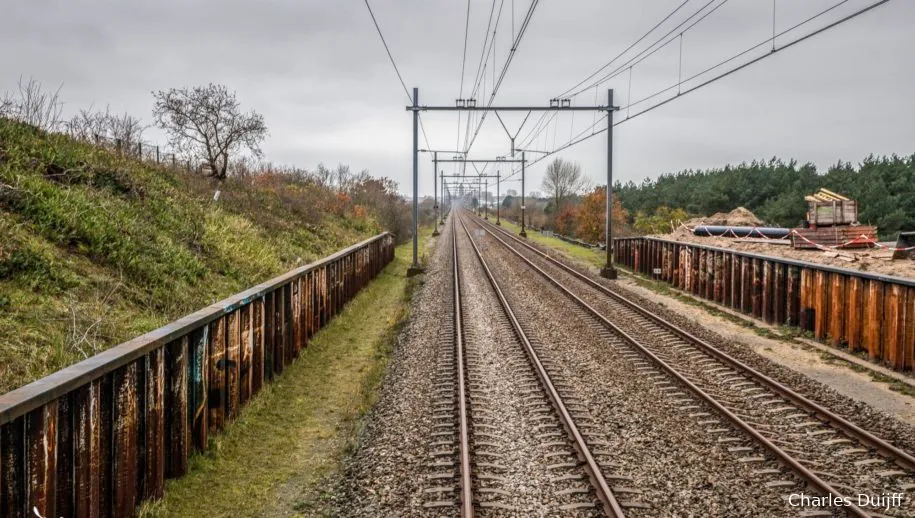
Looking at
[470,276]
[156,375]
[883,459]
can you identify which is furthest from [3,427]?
[470,276]

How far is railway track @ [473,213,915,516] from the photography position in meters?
5.61

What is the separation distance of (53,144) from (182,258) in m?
3.97

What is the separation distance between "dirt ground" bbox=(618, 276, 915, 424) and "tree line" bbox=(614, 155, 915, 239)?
3753 cm

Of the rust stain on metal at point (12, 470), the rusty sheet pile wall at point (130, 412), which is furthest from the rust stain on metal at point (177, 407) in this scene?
the rust stain on metal at point (12, 470)

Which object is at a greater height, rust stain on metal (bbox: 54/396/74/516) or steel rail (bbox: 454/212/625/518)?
rust stain on metal (bbox: 54/396/74/516)

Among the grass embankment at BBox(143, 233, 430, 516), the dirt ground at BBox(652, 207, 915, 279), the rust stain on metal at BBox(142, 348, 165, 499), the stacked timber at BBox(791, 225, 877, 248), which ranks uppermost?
the stacked timber at BBox(791, 225, 877, 248)

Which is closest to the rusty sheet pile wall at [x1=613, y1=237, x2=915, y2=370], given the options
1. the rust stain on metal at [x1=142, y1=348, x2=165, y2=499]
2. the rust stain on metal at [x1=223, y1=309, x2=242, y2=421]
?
the rust stain on metal at [x1=223, y1=309, x2=242, y2=421]

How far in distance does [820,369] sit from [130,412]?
1040cm

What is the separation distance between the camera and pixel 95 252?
983cm

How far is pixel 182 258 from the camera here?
12.1 metres

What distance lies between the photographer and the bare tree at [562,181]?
72.4 m

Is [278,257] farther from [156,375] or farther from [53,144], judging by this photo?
[156,375]

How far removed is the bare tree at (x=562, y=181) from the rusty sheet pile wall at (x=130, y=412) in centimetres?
6545

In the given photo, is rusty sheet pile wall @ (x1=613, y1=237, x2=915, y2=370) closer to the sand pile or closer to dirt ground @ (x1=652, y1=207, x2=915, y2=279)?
dirt ground @ (x1=652, y1=207, x2=915, y2=279)
